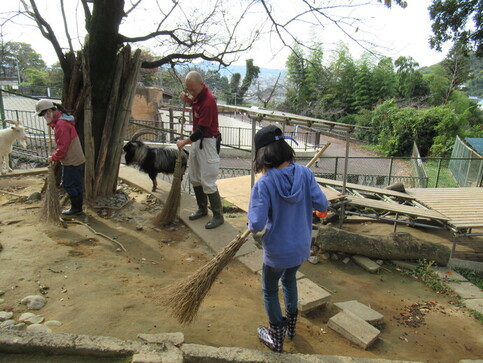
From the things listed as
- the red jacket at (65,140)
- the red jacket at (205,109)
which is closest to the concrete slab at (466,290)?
the red jacket at (205,109)

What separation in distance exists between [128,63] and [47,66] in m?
55.2

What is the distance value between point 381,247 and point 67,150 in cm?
462

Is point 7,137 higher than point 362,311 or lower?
higher

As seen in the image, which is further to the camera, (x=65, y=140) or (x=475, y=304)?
(x=65, y=140)

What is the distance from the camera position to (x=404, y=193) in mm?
6742

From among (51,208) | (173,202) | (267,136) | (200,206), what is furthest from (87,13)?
(267,136)

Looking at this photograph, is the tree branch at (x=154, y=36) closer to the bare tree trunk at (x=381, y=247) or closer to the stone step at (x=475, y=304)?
the bare tree trunk at (x=381, y=247)

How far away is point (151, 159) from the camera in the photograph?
584 centimetres

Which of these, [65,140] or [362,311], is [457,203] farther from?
[65,140]

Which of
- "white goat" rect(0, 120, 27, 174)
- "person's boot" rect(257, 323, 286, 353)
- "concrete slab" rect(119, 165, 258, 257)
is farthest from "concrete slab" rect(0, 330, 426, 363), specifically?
"white goat" rect(0, 120, 27, 174)

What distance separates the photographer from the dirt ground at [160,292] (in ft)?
8.50

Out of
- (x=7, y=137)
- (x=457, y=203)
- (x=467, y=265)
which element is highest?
(x=7, y=137)

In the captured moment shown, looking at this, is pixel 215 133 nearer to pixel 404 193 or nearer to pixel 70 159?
pixel 70 159

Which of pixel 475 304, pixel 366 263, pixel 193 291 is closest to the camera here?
pixel 193 291
